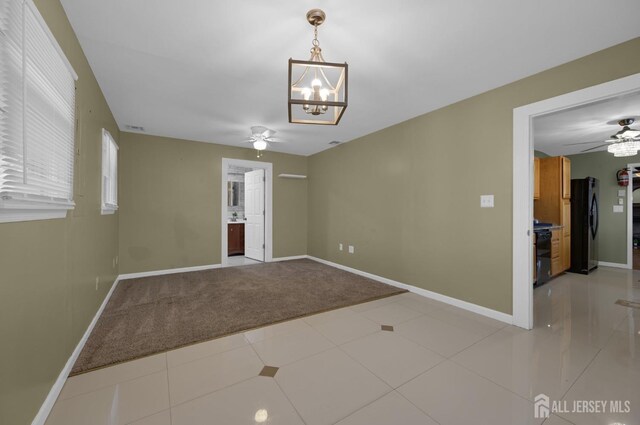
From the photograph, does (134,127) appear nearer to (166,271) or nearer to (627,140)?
(166,271)

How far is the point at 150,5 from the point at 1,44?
3.28ft

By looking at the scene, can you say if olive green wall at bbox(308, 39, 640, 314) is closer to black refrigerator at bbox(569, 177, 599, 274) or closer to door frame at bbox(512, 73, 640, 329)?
door frame at bbox(512, 73, 640, 329)

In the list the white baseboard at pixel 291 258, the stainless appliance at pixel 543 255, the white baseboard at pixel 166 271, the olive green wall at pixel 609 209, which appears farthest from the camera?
the white baseboard at pixel 291 258

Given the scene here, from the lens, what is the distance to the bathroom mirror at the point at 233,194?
7570 mm

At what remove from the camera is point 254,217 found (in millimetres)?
6109

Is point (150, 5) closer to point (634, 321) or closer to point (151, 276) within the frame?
point (151, 276)

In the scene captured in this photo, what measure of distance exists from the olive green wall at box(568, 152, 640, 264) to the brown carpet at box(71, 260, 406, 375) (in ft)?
17.6

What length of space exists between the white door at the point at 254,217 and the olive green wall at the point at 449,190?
204 centimetres

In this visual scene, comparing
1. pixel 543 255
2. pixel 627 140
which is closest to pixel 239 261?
pixel 543 255

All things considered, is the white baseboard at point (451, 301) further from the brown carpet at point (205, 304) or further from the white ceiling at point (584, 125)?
the white ceiling at point (584, 125)

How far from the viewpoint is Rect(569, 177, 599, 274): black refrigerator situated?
4.80 m

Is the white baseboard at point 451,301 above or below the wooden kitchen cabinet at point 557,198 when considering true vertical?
below

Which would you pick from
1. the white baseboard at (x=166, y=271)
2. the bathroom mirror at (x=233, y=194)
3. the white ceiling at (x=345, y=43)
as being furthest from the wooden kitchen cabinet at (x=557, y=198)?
the bathroom mirror at (x=233, y=194)

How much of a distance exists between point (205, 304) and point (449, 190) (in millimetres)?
3403
